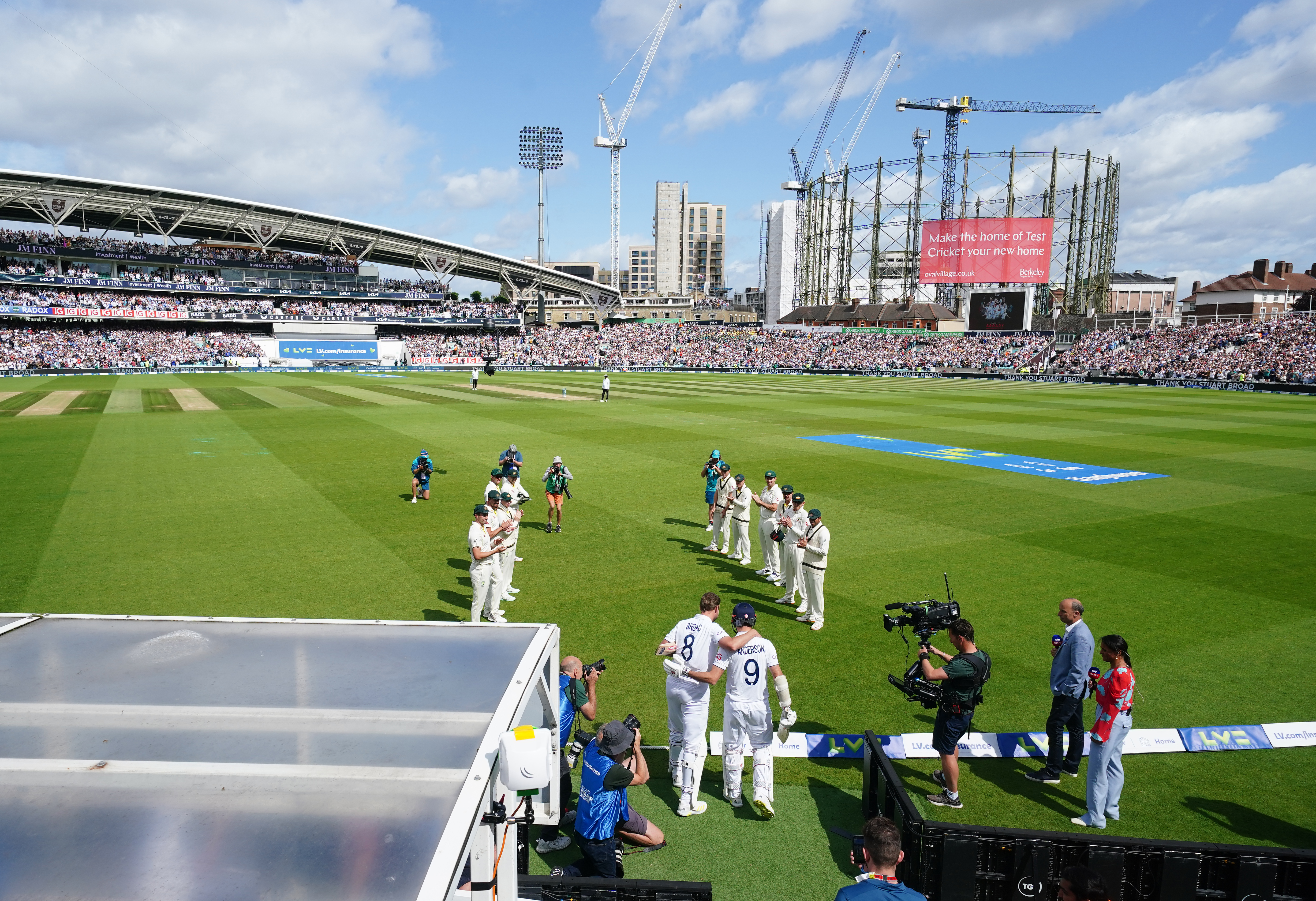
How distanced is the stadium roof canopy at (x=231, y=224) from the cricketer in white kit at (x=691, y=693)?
304ft

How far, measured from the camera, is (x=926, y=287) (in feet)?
397

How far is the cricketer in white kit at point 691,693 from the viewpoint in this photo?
658 cm

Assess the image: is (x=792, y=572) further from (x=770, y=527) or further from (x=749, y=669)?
(x=749, y=669)

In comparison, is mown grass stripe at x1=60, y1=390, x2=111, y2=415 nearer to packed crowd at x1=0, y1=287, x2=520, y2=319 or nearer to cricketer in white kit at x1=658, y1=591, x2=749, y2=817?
packed crowd at x1=0, y1=287, x2=520, y2=319

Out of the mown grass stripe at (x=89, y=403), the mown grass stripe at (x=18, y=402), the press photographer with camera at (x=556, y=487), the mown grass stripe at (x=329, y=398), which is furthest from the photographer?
the mown grass stripe at (x=329, y=398)

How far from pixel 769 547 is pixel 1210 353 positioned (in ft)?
230

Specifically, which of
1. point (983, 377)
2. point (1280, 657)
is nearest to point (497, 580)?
point (1280, 657)

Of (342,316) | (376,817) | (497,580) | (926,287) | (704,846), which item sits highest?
(926,287)

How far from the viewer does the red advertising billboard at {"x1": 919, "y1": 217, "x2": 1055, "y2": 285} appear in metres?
79.7

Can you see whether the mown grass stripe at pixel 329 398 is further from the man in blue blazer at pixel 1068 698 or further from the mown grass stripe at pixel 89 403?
the man in blue blazer at pixel 1068 698

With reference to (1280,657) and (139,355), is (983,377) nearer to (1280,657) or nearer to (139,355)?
(1280,657)

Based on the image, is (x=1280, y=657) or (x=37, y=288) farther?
(x=37, y=288)

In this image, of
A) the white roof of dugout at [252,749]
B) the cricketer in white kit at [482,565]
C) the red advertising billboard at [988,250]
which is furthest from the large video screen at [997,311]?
the white roof of dugout at [252,749]

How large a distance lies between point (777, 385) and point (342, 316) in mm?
57202
